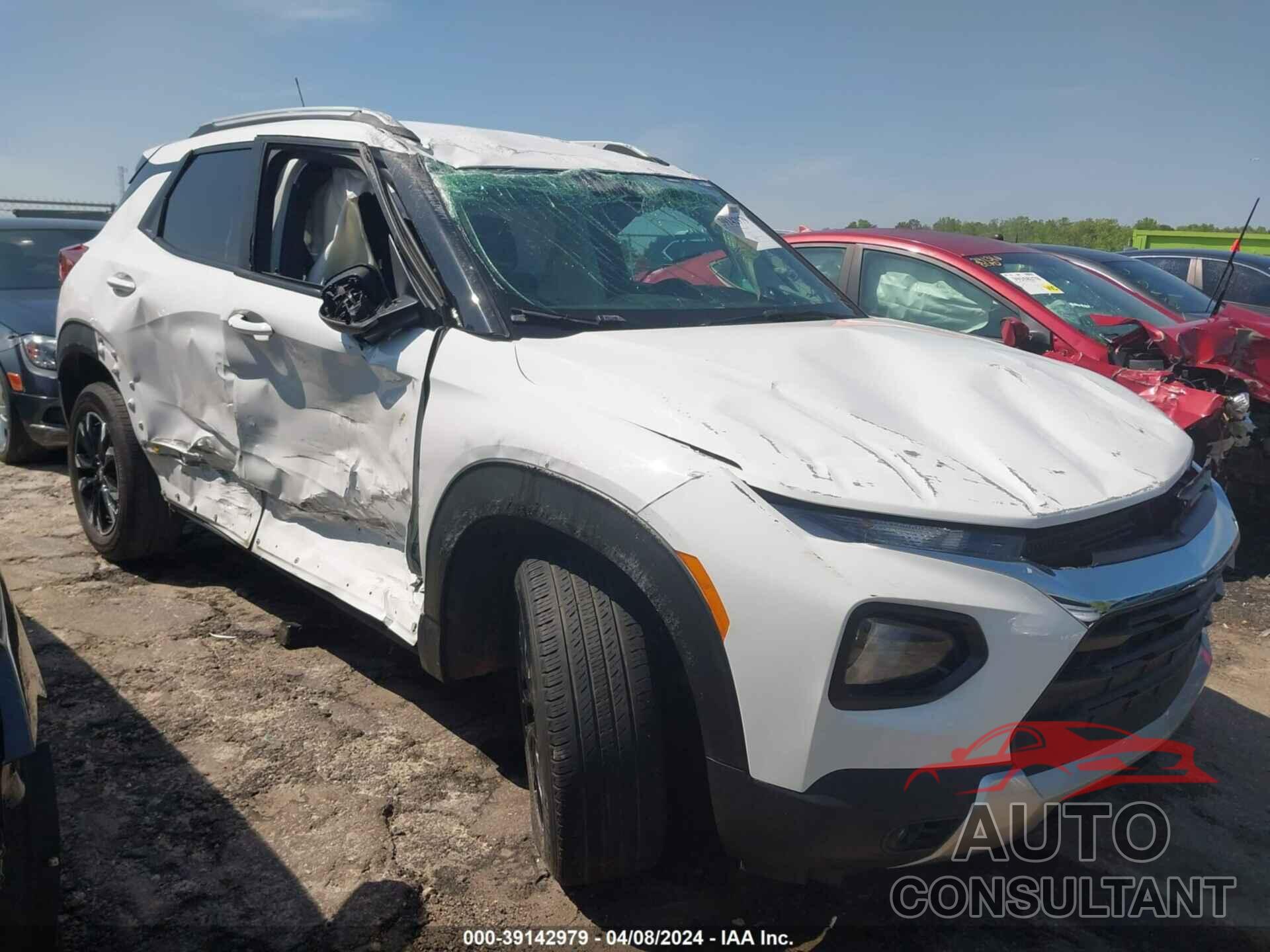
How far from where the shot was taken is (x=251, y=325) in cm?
323

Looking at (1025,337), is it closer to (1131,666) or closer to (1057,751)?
(1131,666)

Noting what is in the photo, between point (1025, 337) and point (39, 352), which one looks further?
point (39, 352)

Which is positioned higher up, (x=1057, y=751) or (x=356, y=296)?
(x=356, y=296)

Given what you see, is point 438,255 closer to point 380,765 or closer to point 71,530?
point 380,765

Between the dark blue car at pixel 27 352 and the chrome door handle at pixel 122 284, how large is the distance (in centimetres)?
166

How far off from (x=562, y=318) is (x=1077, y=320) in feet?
11.8

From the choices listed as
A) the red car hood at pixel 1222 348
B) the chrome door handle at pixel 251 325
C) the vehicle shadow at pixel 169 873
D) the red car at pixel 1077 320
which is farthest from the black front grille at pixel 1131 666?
the red car hood at pixel 1222 348

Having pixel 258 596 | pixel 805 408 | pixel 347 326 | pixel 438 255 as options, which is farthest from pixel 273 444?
pixel 805 408

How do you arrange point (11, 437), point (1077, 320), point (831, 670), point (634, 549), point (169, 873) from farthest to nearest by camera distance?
1. point (11, 437)
2. point (1077, 320)
3. point (169, 873)
4. point (634, 549)
5. point (831, 670)

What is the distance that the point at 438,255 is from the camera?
9.09 ft

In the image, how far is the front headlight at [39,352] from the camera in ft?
19.6

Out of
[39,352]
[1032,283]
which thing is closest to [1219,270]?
[1032,283]

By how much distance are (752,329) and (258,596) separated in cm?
260

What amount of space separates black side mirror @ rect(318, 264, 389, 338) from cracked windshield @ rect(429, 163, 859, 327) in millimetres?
295
